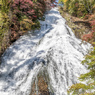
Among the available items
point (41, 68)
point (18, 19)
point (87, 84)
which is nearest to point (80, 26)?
point (18, 19)

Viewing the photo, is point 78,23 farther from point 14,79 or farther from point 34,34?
point 14,79

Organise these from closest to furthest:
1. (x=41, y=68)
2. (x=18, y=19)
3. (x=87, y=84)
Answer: (x=87, y=84), (x=41, y=68), (x=18, y=19)

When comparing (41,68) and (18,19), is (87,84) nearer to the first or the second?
(41,68)

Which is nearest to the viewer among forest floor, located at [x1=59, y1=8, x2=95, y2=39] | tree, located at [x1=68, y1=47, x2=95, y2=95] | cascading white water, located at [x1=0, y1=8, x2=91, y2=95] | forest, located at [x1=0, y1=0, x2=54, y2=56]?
tree, located at [x1=68, y1=47, x2=95, y2=95]

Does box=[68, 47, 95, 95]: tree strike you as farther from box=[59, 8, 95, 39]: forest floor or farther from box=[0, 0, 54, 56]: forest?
box=[59, 8, 95, 39]: forest floor

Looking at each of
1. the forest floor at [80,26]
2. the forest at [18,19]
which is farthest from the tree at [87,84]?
the forest floor at [80,26]

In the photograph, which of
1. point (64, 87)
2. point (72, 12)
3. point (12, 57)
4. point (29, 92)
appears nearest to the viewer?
point (29, 92)

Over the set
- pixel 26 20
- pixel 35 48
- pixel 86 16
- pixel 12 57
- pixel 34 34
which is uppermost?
pixel 86 16

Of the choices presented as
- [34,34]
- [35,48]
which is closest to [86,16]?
[34,34]

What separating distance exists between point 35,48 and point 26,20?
3.08 m

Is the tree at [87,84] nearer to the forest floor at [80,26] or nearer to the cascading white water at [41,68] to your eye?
the cascading white water at [41,68]

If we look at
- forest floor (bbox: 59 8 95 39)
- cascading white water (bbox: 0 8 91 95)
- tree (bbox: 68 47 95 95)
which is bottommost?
cascading white water (bbox: 0 8 91 95)

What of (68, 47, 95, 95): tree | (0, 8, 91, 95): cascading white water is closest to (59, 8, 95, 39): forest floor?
(0, 8, 91, 95): cascading white water

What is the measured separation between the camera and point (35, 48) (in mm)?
7848
